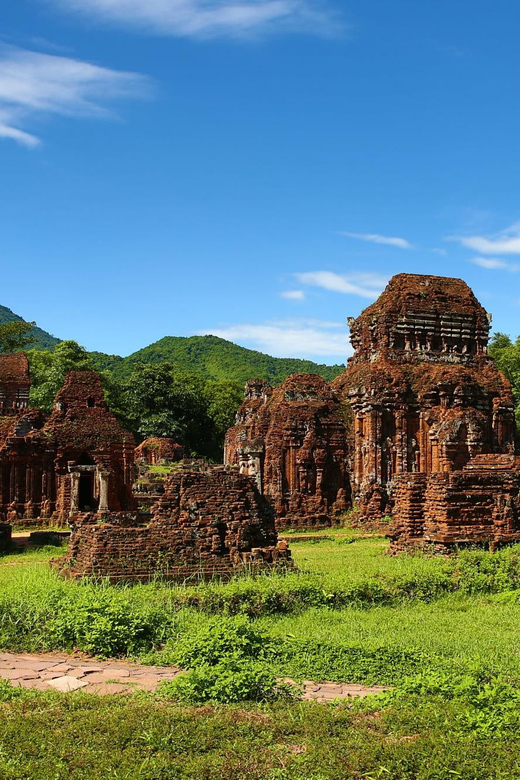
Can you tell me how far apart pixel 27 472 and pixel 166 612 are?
18.1 m

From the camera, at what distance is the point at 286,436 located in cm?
2542

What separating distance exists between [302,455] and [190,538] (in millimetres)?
13822

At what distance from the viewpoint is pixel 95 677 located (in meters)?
6.93

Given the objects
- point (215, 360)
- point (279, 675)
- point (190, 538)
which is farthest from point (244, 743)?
point (215, 360)

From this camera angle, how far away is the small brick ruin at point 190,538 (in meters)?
10.9

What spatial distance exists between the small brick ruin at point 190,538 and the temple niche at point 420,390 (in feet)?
42.4

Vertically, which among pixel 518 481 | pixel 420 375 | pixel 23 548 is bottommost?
pixel 23 548

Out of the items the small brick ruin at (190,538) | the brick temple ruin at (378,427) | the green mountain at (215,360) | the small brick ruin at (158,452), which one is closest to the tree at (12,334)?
the small brick ruin at (158,452)

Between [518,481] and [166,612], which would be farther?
[518,481]

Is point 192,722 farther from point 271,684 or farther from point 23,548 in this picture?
point 23,548

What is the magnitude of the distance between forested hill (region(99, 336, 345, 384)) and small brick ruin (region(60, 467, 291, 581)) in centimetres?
7429

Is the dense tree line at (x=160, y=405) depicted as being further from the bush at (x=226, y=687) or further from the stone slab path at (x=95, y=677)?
the bush at (x=226, y=687)

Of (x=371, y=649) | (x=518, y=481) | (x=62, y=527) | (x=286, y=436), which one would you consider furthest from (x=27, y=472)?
(x=371, y=649)

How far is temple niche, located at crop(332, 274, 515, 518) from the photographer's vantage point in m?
25.0
